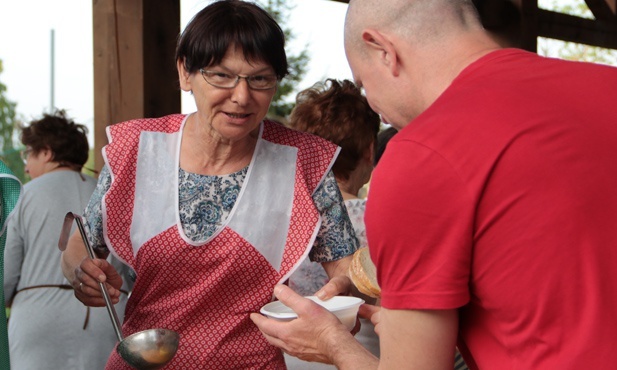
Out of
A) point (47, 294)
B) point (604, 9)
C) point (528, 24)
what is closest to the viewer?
point (47, 294)

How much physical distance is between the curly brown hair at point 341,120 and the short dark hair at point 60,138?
4.86ft

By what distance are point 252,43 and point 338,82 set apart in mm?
1104

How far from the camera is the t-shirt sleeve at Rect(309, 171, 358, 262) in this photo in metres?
2.04

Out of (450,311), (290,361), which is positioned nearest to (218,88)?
(450,311)

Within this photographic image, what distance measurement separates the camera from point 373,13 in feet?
4.17

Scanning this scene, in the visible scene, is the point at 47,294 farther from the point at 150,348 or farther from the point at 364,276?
the point at 364,276

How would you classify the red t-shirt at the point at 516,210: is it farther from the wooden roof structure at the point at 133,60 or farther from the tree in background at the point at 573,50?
the tree in background at the point at 573,50

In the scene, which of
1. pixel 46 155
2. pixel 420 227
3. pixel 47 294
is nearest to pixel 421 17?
pixel 420 227

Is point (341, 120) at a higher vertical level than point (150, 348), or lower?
higher

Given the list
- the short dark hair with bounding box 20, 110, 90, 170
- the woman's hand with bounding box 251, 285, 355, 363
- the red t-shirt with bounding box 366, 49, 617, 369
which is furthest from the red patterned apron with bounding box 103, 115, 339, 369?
the short dark hair with bounding box 20, 110, 90, 170

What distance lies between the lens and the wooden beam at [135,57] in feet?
11.0

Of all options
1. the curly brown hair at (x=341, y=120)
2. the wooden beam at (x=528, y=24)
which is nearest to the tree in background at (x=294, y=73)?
the wooden beam at (x=528, y=24)

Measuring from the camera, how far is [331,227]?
2.04 meters

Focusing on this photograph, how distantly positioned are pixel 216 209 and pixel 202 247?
105 millimetres
